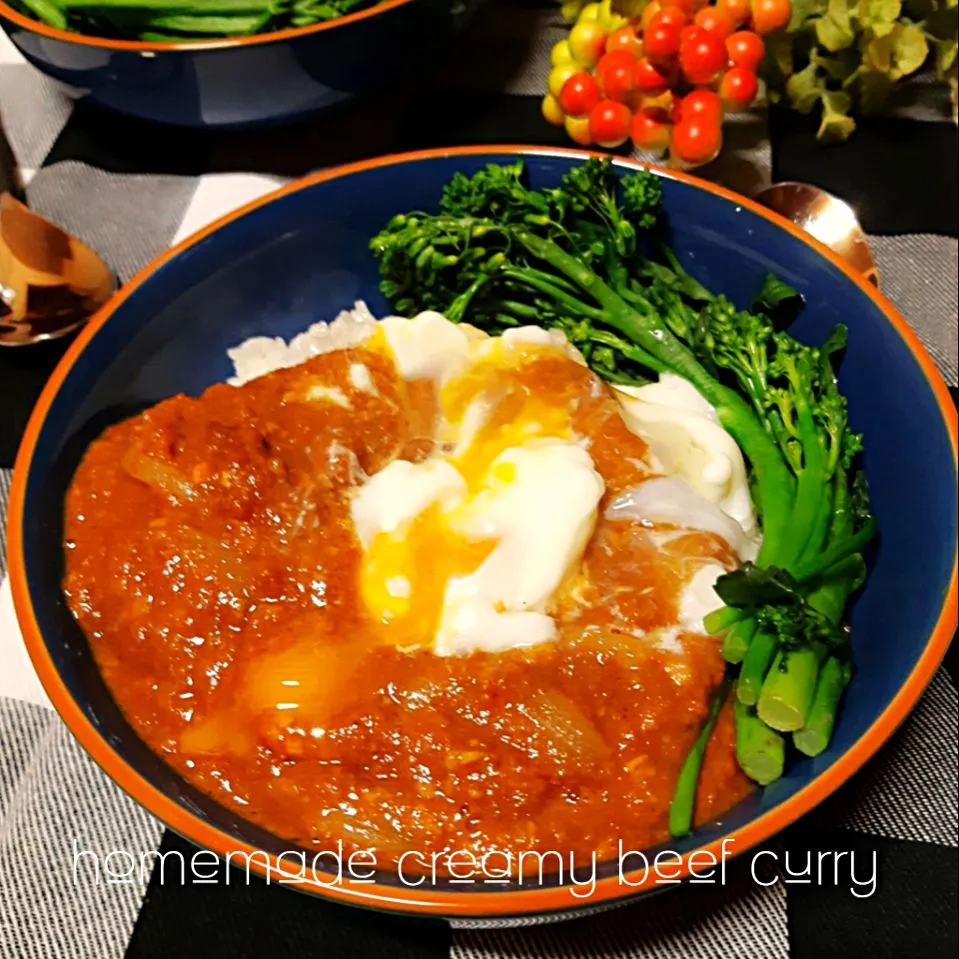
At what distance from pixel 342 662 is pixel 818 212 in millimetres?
1489

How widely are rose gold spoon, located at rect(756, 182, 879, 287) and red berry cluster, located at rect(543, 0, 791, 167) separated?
0.58ft

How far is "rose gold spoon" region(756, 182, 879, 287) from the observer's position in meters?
2.08

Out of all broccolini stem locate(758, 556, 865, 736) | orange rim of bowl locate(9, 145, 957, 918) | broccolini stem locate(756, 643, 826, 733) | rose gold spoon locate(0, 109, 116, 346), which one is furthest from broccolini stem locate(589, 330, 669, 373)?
rose gold spoon locate(0, 109, 116, 346)

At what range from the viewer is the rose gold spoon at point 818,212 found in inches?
81.8

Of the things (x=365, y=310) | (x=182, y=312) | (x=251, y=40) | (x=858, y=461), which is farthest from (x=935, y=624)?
(x=251, y=40)

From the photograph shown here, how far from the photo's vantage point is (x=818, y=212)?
2.12 metres

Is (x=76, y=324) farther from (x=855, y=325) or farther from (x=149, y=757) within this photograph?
(x=855, y=325)

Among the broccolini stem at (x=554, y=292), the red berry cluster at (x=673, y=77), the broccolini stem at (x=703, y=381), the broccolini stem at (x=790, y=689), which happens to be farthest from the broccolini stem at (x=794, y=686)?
the red berry cluster at (x=673, y=77)

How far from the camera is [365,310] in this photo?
1984mm

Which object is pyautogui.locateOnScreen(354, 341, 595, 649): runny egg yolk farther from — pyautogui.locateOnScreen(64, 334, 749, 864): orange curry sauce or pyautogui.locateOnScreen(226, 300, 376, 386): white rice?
pyautogui.locateOnScreen(226, 300, 376, 386): white rice

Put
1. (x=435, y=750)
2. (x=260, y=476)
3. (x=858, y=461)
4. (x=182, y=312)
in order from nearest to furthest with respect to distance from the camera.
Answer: (x=435, y=750), (x=260, y=476), (x=858, y=461), (x=182, y=312)

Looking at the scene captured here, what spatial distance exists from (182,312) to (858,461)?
4.14 ft

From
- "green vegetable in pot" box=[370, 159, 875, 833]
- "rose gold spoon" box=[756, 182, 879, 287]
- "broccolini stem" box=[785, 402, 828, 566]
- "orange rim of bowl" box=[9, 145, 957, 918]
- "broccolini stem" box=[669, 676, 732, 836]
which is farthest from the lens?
"rose gold spoon" box=[756, 182, 879, 287]

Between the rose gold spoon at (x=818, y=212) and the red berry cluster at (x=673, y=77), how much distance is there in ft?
0.58
